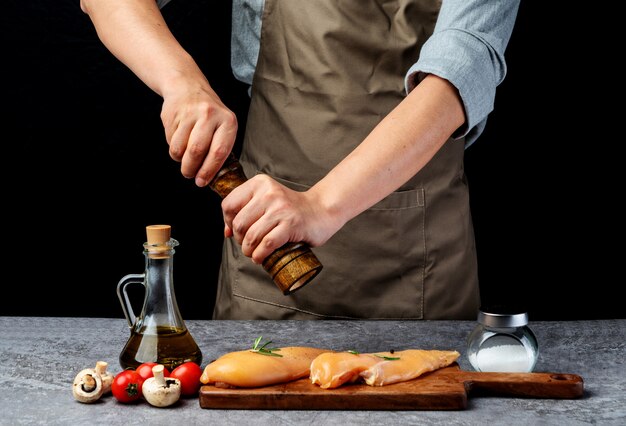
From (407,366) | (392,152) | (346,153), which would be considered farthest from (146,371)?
(346,153)

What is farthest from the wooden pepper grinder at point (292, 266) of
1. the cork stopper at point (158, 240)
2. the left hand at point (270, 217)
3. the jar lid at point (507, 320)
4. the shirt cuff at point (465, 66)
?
the shirt cuff at point (465, 66)

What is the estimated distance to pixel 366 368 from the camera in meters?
1.31

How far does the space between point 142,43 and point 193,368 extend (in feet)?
1.99

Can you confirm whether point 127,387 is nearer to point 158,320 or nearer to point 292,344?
point 158,320

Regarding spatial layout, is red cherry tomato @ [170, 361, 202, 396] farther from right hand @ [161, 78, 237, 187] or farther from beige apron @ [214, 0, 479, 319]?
beige apron @ [214, 0, 479, 319]

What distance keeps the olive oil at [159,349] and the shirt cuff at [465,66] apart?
1.92ft

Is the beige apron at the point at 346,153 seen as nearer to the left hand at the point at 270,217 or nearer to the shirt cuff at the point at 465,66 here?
the shirt cuff at the point at 465,66

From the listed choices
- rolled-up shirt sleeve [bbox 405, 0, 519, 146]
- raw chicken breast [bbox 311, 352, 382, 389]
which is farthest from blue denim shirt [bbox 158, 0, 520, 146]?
raw chicken breast [bbox 311, 352, 382, 389]

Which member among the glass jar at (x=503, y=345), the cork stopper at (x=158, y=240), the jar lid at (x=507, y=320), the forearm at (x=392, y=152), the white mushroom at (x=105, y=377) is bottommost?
the white mushroom at (x=105, y=377)

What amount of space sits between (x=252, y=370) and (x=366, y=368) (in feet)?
0.53

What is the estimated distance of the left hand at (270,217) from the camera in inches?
53.1

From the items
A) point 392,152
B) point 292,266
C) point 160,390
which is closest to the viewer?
point 160,390

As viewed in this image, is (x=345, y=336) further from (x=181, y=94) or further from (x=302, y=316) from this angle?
(x=181, y=94)

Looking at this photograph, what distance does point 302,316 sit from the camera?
186 centimetres
